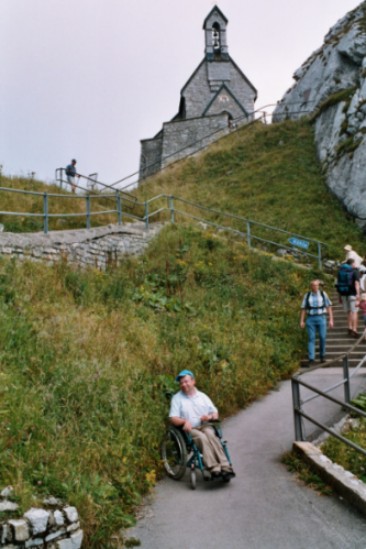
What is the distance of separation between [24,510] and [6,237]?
694 centimetres

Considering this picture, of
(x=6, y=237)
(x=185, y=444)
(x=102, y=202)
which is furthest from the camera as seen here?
(x=102, y=202)

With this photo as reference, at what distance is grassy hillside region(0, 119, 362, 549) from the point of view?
4.74m

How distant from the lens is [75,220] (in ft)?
45.8

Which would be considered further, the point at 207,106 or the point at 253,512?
the point at 207,106

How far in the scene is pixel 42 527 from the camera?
3.95 m

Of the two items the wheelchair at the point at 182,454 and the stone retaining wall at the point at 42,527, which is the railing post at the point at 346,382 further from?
the stone retaining wall at the point at 42,527

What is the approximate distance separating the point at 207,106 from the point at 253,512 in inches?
1528

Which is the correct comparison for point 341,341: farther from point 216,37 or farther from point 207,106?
point 216,37

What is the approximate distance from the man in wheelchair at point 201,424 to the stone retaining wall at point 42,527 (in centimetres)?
182

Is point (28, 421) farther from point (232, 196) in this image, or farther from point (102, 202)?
point (232, 196)

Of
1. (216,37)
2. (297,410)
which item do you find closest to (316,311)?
(297,410)

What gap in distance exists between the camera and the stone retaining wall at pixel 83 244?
10.2 m

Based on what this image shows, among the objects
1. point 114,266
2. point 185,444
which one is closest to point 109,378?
point 185,444

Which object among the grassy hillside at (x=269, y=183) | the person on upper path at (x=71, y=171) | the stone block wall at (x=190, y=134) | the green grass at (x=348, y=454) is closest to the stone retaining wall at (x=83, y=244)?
the person on upper path at (x=71, y=171)
